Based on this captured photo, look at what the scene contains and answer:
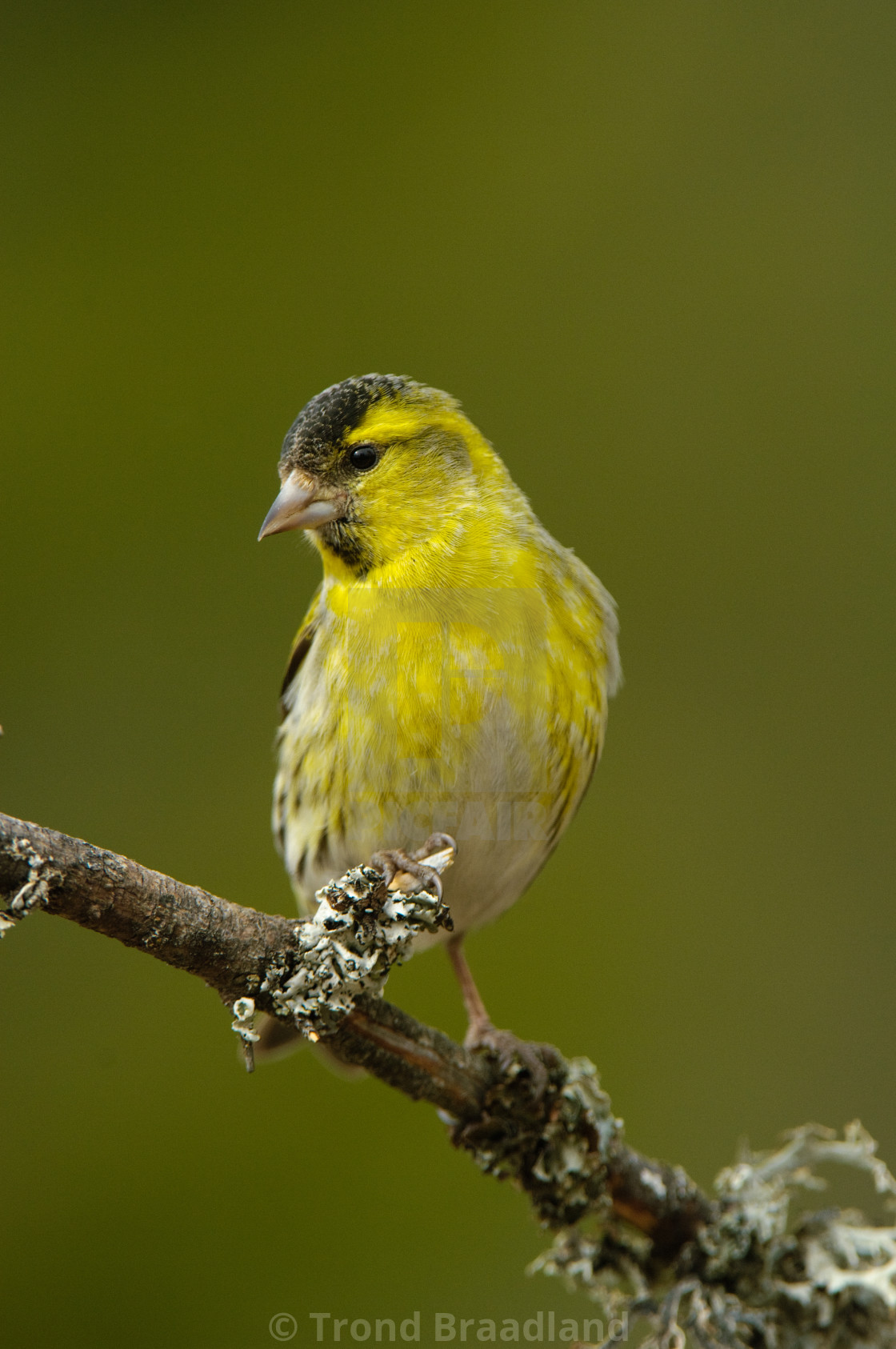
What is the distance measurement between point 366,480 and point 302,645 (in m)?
0.36

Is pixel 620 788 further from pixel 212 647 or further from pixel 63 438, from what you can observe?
pixel 63 438

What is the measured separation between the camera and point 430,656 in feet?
6.18

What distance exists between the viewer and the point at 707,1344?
1.68m

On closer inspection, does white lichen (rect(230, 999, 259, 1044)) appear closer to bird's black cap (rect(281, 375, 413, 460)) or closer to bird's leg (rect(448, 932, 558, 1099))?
bird's leg (rect(448, 932, 558, 1099))

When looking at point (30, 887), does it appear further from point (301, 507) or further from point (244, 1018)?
point (301, 507)

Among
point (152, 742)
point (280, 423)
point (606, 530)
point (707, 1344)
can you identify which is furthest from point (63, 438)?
point (707, 1344)

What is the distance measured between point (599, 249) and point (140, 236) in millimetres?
1216

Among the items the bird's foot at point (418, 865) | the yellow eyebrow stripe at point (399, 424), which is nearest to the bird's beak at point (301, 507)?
the yellow eyebrow stripe at point (399, 424)

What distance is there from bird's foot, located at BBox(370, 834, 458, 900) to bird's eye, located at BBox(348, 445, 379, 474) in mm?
670

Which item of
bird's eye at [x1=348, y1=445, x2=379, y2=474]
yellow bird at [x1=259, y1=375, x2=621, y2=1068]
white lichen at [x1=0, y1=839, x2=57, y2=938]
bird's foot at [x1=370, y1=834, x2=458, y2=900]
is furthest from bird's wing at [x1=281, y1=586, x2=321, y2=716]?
white lichen at [x1=0, y1=839, x2=57, y2=938]

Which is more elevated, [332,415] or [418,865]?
[332,415]

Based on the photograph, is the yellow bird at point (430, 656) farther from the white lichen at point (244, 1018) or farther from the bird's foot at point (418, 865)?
the white lichen at point (244, 1018)

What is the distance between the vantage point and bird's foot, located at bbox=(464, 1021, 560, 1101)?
1853 mm

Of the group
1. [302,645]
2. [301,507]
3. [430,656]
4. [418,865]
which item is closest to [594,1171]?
[418,865]
